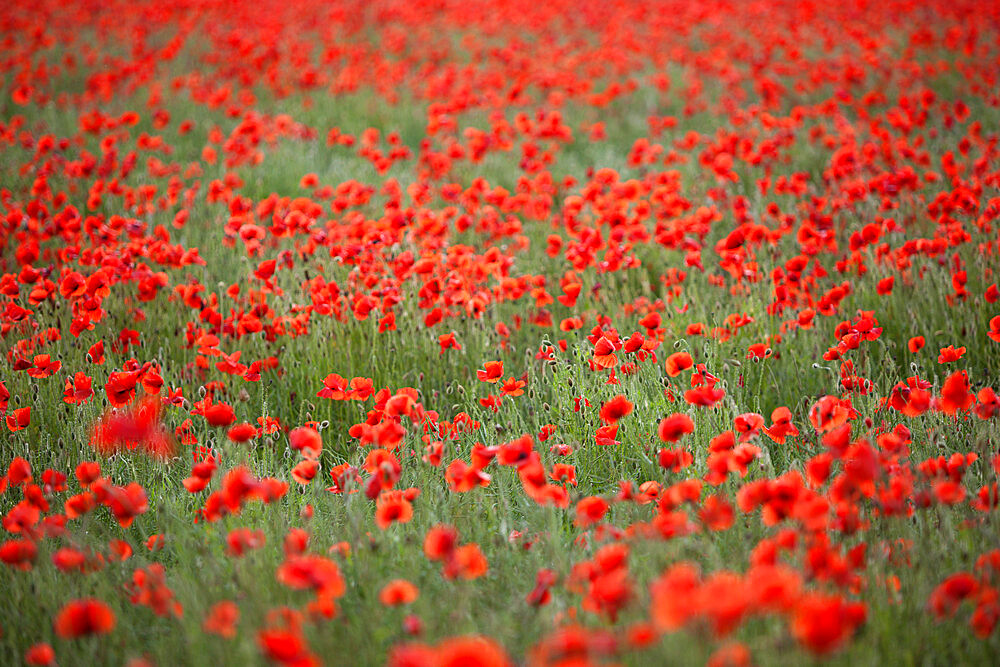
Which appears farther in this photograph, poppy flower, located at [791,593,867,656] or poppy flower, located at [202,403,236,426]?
poppy flower, located at [202,403,236,426]

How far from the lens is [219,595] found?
1.66 meters

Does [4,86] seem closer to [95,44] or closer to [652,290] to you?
[95,44]

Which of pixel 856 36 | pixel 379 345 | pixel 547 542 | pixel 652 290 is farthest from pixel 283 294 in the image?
pixel 856 36

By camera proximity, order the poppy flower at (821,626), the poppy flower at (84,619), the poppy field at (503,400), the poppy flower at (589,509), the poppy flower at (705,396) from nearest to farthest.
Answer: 1. the poppy flower at (821,626)
2. the poppy flower at (84,619)
3. the poppy field at (503,400)
4. the poppy flower at (589,509)
5. the poppy flower at (705,396)

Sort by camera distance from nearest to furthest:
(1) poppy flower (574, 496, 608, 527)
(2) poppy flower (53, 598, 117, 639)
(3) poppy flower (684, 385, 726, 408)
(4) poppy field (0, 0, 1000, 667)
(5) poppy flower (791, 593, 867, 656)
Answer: (5) poppy flower (791, 593, 867, 656)
(2) poppy flower (53, 598, 117, 639)
(4) poppy field (0, 0, 1000, 667)
(1) poppy flower (574, 496, 608, 527)
(3) poppy flower (684, 385, 726, 408)

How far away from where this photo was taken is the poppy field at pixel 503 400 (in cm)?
143

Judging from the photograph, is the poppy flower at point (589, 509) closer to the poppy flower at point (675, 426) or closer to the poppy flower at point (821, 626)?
the poppy flower at point (675, 426)

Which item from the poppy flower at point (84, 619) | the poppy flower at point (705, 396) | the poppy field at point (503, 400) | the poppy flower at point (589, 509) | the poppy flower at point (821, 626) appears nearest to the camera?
the poppy flower at point (821, 626)

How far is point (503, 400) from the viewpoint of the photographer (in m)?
2.76

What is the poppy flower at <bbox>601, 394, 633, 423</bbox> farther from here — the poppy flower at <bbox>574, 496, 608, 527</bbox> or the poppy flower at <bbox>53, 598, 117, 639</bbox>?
the poppy flower at <bbox>53, 598, 117, 639</bbox>

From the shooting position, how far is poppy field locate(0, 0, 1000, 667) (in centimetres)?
143

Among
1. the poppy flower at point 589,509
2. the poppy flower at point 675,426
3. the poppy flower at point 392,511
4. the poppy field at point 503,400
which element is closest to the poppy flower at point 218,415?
the poppy field at point 503,400

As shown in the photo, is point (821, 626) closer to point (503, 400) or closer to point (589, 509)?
point (589, 509)

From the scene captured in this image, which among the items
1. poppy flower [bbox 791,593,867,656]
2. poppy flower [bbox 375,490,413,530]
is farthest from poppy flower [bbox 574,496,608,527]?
poppy flower [bbox 791,593,867,656]
